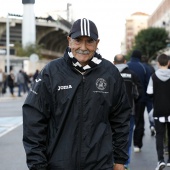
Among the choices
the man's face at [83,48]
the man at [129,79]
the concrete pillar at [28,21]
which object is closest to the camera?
the man's face at [83,48]

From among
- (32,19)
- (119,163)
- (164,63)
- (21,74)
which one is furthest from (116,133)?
(32,19)

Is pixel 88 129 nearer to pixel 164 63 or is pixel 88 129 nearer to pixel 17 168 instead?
pixel 164 63

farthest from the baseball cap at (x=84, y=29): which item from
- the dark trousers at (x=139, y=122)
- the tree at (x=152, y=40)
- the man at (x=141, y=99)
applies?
the tree at (x=152, y=40)

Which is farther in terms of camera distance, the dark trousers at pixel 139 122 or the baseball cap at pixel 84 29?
the dark trousers at pixel 139 122

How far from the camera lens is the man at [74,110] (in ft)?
12.0

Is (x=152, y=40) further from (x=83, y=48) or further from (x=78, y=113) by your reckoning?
(x=78, y=113)

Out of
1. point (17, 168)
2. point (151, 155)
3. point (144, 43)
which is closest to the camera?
point (17, 168)

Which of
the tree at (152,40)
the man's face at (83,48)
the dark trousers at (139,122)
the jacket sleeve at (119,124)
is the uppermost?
the tree at (152,40)

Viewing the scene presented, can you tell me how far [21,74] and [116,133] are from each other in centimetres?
3002

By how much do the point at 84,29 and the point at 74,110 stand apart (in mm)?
538

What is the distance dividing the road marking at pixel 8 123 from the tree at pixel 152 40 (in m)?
79.5

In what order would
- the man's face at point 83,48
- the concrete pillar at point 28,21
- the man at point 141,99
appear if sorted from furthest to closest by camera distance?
the concrete pillar at point 28,21
the man at point 141,99
the man's face at point 83,48

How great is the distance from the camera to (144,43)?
99562 millimetres

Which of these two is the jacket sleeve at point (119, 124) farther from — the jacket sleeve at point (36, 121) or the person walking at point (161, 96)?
the person walking at point (161, 96)
